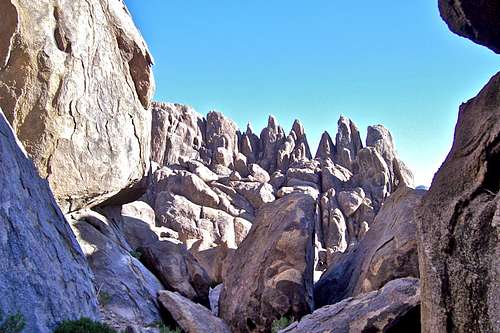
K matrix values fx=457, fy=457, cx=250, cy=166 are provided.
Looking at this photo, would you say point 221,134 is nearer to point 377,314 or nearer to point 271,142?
point 271,142

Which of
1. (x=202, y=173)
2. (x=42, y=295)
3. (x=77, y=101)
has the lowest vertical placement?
(x=42, y=295)

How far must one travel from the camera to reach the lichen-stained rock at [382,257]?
13.5 m

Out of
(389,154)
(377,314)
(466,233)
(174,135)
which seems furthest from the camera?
(389,154)

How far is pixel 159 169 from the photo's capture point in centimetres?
6138

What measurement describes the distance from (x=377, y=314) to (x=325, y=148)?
72048 millimetres

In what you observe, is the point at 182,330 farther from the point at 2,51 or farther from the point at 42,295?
the point at 2,51

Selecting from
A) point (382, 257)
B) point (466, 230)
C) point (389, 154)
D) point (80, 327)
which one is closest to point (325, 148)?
point (389, 154)

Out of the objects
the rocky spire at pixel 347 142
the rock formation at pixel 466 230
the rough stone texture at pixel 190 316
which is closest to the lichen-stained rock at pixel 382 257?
the rock formation at pixel 466 230

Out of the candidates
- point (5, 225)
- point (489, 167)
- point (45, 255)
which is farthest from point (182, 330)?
point (489, 167)

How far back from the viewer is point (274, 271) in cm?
1669

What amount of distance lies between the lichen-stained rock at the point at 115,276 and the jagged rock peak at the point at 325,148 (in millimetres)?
61445

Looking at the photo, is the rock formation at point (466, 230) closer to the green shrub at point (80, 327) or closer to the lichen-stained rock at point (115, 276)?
the green shrub at point (80, 327)

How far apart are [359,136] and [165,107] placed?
114 feet

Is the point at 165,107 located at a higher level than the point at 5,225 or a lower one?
higher
